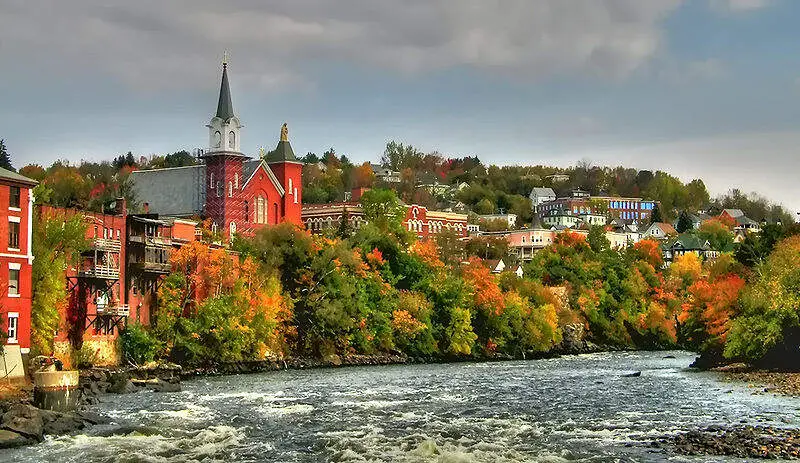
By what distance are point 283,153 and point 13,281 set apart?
84632 mm

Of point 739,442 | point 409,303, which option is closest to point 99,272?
point 409,303

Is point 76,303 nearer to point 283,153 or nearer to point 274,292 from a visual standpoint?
point 274,292

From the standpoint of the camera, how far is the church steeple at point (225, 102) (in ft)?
Result: 444

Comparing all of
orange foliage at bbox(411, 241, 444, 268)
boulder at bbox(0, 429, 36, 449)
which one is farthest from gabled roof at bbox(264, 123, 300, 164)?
boulder at bbox(0, 429, 36, 449)

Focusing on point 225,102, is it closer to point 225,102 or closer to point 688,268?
point 225,102

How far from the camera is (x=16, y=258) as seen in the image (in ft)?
230

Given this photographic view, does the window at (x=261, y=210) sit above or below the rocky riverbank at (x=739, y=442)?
above

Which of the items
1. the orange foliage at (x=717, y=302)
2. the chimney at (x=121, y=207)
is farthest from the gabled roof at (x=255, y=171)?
the orange foliage at (x=717, y=302)

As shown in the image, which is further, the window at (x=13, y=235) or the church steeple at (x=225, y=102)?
the church steeple at (x=225, y=102)

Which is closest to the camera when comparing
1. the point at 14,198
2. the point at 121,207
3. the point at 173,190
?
the point at 14,198

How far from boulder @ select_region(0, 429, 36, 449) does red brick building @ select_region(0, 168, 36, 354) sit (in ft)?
69.1

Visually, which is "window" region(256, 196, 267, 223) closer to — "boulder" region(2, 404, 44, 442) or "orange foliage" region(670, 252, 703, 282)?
"orange foliage" region(670, 252, 703, 282)

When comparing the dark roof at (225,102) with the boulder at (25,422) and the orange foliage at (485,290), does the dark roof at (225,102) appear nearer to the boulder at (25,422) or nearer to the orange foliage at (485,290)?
the orange foliage at (485,290)

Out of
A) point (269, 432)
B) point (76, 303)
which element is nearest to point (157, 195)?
point (76, 303)
